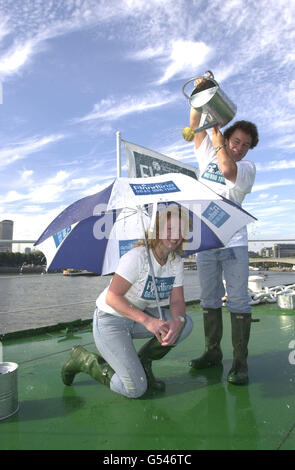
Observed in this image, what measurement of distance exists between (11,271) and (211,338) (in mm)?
66257

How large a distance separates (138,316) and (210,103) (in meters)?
1.53

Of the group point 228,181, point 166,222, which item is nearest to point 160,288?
point 166,222

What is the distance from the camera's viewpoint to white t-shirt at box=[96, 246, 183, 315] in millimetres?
2291

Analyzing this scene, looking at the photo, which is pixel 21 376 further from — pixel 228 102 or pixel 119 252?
pixel 228 102

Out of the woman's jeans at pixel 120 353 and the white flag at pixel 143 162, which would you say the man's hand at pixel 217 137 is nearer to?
the woman's jeans at pixel 120 353

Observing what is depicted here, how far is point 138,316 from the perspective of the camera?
2.18 m

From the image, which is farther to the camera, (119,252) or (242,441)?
(119,252)

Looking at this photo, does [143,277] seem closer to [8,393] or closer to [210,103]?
[8,393]

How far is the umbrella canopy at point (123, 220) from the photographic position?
2273mm

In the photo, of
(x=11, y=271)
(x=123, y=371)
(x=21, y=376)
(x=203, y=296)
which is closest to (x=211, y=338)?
(x=203, y=296)

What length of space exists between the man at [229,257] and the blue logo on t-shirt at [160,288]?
1.69 feet

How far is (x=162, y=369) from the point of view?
115 inches

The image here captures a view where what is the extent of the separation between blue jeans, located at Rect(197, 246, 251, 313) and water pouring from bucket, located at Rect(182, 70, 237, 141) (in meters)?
0.92
